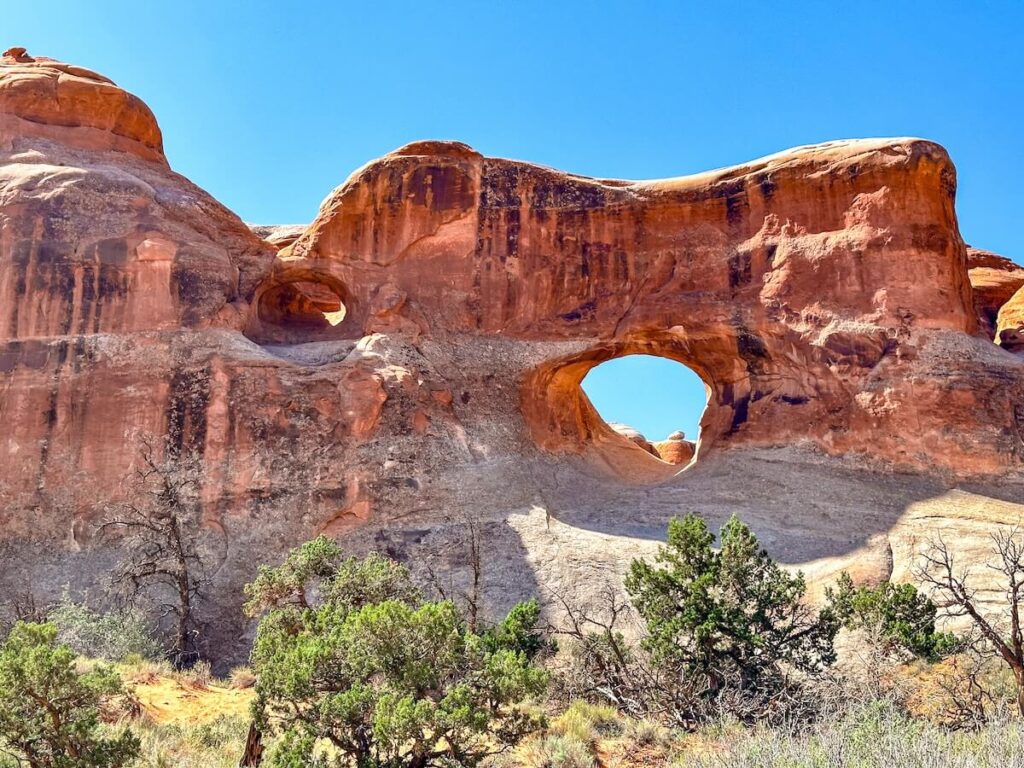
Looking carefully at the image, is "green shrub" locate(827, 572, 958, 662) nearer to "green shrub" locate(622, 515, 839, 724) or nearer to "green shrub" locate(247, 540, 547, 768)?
"green shrub" locate(622, 515, 839, 724)

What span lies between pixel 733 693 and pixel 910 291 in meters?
13.3

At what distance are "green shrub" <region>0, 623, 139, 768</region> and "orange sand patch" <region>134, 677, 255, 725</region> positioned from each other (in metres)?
3.69

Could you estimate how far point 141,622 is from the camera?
18.2m

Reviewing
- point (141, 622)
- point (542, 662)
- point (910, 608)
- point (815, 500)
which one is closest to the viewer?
point (910, 608)

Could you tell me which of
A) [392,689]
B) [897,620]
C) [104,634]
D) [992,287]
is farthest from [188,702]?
[992,287]

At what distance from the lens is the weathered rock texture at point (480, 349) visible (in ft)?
66.4

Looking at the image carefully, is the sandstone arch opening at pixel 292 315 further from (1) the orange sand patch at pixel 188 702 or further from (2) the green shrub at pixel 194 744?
(2) the green shrub at pixel 194 744

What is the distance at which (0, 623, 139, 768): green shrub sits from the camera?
920 centimetres

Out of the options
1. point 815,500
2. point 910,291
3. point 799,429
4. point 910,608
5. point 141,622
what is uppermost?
point 910,291

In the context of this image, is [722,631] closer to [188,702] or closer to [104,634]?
[188,702]

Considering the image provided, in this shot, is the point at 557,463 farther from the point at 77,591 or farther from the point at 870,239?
the point at 77,591

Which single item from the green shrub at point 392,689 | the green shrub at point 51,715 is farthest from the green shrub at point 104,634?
the green shrub at point 392,689

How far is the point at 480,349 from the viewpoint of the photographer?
78.1ft

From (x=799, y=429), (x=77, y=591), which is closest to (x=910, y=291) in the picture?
(x=799, y=429)
